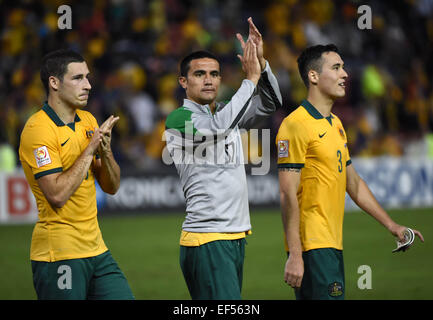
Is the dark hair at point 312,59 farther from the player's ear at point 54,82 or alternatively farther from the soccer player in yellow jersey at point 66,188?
the player's ear at point 54,82

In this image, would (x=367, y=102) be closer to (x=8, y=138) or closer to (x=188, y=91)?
(x=8, y=138)

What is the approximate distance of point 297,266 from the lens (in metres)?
4.70

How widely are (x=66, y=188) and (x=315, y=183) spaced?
174cm

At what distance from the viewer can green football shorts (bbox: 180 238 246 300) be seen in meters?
4.79

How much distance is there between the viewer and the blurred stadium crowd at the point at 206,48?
16297 millimetres

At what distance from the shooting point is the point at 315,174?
504cm

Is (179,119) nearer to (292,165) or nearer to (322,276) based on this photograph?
(292,165)

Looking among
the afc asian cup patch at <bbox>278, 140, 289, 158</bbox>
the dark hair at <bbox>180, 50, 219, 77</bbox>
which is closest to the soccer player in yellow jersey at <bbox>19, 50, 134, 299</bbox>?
the dark hair at <bbox>180, 50, 219, 77</bbox>

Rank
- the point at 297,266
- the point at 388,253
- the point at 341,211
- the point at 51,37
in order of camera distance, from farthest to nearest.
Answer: the point at 51,37 < the point at 388,253 < the point at 341,211 < the point at 297,266

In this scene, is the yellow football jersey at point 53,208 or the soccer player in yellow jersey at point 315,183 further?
the soccer player in yellow jersey at point 315,183

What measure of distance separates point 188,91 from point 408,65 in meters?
14.9

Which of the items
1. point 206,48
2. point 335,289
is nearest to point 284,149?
point 335,289

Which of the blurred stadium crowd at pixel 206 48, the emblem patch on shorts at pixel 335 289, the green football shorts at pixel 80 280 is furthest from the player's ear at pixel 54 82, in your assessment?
the blurred stadium crowd at pixel 206 48
